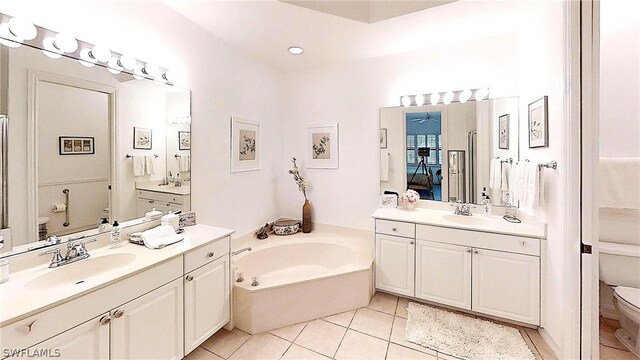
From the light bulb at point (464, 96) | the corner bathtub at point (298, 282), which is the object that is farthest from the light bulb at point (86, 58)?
the light bulb at point (464, 96)

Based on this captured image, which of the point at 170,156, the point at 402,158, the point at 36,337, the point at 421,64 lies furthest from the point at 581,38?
the point at 36,337

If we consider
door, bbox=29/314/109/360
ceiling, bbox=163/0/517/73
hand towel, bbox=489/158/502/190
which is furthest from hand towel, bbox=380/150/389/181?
door, bbox=29/314/109/360

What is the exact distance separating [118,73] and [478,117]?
120 inches

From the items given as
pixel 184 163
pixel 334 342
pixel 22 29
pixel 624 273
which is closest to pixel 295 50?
pixel 184 163

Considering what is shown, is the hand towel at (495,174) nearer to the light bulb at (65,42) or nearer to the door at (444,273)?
the door at (444,273)

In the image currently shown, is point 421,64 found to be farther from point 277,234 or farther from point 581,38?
point 277,234

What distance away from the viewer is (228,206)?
2.65 metres

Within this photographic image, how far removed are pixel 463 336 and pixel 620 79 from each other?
2.42 meters

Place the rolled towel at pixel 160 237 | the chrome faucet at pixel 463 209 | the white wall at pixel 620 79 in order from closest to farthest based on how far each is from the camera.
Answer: the rolled towel at pixel 160 237
the white wall at pixel 620 79
the chrome faucet at pixel 463 209

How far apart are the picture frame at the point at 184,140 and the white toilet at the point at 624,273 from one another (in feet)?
11.1

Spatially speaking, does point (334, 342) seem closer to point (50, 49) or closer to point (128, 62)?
point (128, 62)

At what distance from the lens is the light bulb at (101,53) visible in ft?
5.37

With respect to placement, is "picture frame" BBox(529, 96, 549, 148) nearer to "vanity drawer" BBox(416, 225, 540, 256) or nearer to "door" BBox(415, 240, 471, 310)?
"vanity drawer" BBox(416, 225, 540, 256)

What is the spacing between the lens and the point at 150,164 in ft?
6.58
